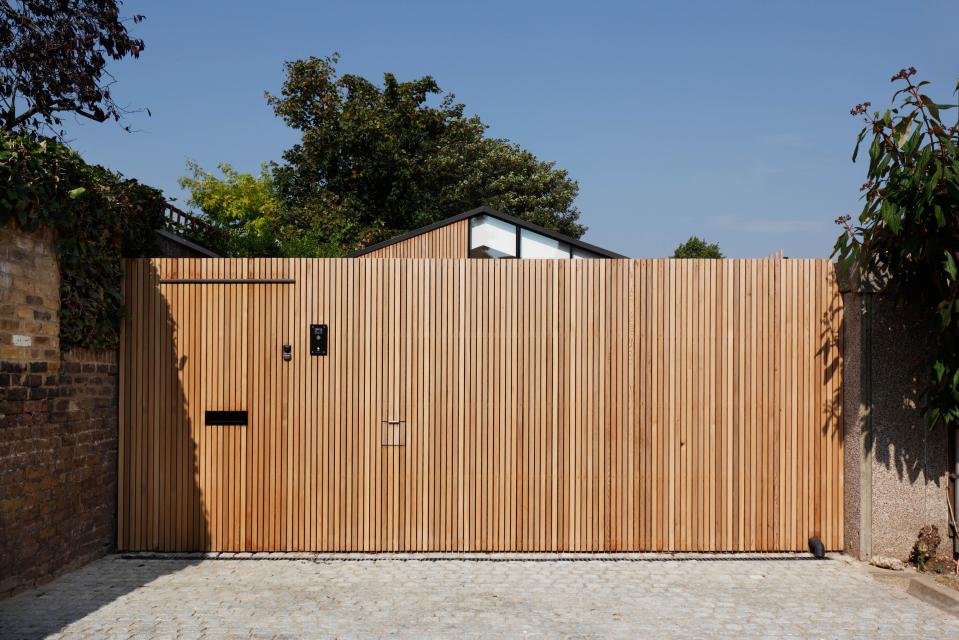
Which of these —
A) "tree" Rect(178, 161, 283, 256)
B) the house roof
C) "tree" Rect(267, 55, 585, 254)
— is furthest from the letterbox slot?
"tree" Rect(178, 161, 283, 256)

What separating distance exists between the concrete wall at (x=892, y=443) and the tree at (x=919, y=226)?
193 millimetres

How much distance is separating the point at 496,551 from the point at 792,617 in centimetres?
225

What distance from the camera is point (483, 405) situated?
5.96m

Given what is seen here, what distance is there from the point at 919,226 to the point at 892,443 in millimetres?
1657

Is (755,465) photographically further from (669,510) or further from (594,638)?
(594,638)

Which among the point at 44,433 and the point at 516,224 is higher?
the point at 516,224

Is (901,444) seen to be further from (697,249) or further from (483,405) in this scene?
(697,249)

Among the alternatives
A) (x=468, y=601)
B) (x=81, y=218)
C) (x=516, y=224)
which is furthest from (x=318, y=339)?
(x=516, y=224)

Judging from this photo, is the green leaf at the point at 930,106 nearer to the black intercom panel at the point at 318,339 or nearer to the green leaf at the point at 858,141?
the green leaf at the point at 858,141

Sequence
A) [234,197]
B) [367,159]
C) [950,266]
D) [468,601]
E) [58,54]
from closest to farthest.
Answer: [468,601] < [950,266] < [58,54] < [367,159] < [234,197]

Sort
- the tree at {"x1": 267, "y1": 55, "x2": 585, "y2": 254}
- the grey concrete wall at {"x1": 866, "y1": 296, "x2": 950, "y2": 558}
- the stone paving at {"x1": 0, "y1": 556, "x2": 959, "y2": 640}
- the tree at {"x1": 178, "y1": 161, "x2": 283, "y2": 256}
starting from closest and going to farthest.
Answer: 1. the stone paving at {"x1": 0, "y1": 556, "x2": 959, "y2": 640}
2. the grey concrete wall at {"x1": 866, "y1": 296, "x2": 950, "y2": 558}
3. the tree at {"x1": 267, "y1": 55, "x2": 585, "y2": 254}
4. the tree at {"x1": 178, "y1": 161, "x2": 283, "y2": 256}

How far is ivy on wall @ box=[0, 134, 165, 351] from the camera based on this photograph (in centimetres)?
477

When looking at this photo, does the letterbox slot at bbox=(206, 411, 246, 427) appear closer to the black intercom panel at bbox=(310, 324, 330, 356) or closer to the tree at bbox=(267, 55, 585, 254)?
the black intercom panel at bbox=(310, 324, 330, 356)

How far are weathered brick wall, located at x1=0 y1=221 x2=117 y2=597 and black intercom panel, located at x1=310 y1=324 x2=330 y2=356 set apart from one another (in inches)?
62.0
